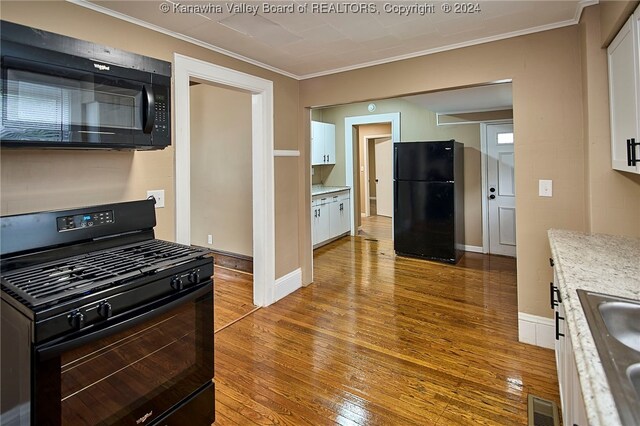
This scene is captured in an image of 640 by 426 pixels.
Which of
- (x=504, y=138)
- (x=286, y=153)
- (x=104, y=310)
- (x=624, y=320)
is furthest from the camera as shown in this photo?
(x=504, y=138)

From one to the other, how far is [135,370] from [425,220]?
4.26 metres

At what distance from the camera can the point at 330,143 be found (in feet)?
21.7

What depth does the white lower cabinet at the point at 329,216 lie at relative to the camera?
18.3 feet

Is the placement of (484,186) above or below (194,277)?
above

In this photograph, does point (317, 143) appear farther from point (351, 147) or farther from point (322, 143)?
point (351, 147)

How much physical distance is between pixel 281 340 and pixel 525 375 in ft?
5.62

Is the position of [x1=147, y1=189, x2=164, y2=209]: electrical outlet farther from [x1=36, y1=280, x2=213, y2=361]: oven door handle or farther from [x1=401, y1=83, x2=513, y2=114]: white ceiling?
[x1=401, y1=83, x2=513, y2=114]: white ceiling

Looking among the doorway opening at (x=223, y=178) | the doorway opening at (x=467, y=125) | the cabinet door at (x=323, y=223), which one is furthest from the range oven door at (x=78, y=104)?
the cabinet door at (x=323, y=223)

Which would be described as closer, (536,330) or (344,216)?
(536,330)

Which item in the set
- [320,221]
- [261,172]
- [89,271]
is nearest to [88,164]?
[89,271]

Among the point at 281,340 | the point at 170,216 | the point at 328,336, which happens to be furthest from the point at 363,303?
the point at 170,216

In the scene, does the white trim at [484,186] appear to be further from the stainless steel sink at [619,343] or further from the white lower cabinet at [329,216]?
the stainless steel sink at [619,343]

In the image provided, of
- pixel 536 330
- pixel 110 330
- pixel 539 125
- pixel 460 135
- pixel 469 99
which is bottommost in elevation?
pixel 536 330

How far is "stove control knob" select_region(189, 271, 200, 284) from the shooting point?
1.61 m
